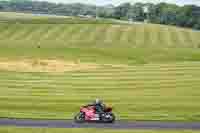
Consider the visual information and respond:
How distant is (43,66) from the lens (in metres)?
60.1

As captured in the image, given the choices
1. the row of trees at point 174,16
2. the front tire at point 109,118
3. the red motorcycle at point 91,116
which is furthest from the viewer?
the row of trees at point 174,16

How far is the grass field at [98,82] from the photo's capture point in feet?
114

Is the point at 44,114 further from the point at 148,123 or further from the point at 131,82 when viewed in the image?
the point at 131,82

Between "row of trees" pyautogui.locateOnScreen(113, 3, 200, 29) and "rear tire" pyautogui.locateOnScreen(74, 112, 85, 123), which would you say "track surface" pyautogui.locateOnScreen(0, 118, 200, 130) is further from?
"row of trees" pyautogui.locateOnScreen(113, 3, 200, 29)

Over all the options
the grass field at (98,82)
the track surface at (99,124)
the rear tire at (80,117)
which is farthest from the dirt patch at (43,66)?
the track surface at (99,124)

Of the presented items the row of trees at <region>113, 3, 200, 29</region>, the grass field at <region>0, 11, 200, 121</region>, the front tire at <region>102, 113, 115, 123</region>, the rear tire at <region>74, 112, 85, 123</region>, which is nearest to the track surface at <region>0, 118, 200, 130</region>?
the front tire at <region>102, 113, 115, 123</region>

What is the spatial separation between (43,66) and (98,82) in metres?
14.7

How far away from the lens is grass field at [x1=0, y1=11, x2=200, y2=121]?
114 feet

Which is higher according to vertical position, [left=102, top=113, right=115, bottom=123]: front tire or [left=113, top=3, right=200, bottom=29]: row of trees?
[left=113, top=3, right=200, bottom=29]: row of trees

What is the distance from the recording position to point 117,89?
43.5m

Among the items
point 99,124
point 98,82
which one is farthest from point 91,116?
point 98,82

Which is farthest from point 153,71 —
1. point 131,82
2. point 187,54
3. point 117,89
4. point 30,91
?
point 187,54

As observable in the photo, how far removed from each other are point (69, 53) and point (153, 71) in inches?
791

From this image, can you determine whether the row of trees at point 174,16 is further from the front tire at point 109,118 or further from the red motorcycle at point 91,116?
the front tire at point 109,118
